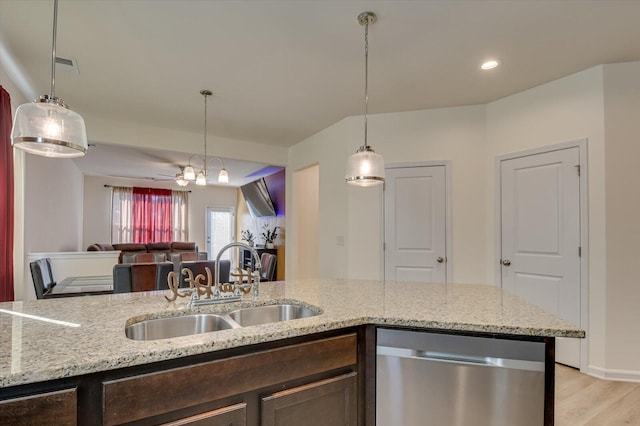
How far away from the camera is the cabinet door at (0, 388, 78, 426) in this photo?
2.70 ft

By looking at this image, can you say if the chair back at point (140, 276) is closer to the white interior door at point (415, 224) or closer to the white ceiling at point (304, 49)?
the white ceiling at point (304, 49)

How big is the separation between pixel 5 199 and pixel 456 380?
3342mm

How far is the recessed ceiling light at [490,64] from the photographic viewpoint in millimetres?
2604

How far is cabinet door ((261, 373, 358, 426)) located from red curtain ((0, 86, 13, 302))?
2581 mm

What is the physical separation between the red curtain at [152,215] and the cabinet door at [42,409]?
8.08 m

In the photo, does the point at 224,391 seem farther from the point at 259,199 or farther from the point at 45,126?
the point at 259,199

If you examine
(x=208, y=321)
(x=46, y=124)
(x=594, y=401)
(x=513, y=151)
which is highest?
(x=513, y=151)

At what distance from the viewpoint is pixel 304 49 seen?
243 centimetres

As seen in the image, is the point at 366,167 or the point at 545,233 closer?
the point at 366,167

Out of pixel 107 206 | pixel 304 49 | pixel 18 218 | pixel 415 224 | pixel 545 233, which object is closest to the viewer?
pixel 304 49

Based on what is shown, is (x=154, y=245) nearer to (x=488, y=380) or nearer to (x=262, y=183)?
(x=262, y=183)

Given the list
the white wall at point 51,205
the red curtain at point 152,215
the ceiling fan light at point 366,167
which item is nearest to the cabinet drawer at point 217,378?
the ceiling fan light at point 366,167

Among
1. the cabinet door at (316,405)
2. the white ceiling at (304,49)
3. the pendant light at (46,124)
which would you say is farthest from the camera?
the white ceiling at (304,49)

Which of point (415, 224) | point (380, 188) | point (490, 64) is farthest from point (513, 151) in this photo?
point (380, 188)
